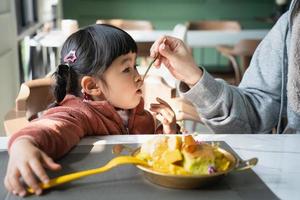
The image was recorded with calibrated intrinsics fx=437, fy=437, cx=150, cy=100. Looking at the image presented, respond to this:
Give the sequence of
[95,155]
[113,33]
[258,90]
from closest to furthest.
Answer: [95,155], [113,33], [258,90]

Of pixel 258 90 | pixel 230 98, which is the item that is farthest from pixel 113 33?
pixel 258 90

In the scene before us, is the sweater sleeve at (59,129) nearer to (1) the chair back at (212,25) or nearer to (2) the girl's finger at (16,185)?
(2) the girl's finger at (16,185)

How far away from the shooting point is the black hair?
1.07m

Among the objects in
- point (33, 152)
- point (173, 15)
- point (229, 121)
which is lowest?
point (173, 15)

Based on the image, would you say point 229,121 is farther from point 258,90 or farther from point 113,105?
point 113,105

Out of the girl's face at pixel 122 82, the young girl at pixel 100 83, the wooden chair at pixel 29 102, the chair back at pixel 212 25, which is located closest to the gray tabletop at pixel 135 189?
the young girl at pixel 100 83

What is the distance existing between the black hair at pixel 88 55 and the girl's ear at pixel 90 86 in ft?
0.05

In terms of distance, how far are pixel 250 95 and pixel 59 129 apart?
2.05 feet

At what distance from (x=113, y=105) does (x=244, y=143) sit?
35 cm

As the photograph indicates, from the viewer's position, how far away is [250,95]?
1.25 meters

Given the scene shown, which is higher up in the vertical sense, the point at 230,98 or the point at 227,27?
the point at 230,98

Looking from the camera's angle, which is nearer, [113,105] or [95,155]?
[95,155]

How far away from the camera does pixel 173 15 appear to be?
5.12m

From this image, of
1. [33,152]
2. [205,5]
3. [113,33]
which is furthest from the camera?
[205,5]
